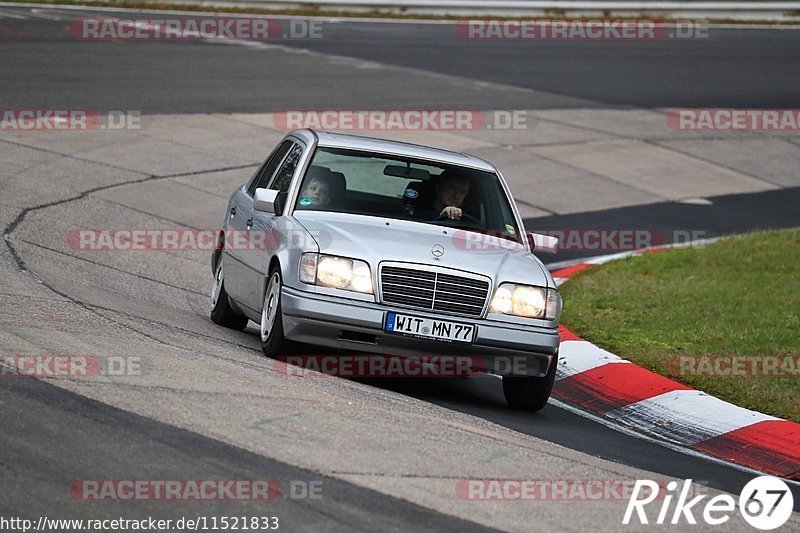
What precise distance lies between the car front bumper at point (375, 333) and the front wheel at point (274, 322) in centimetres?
12

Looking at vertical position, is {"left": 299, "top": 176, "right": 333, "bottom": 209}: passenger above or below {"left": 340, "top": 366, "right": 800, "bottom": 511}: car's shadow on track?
above

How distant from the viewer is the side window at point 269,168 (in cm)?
1029

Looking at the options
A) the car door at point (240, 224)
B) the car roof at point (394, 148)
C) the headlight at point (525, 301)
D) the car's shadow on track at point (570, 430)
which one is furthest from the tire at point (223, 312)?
the headlight at point (525, 301)

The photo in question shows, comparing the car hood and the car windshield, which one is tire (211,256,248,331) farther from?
the car hood

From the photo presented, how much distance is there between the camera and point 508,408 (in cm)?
896

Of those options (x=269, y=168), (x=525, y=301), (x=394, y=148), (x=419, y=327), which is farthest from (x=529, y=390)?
(x=269, y=168)

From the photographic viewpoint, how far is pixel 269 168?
1043 cm

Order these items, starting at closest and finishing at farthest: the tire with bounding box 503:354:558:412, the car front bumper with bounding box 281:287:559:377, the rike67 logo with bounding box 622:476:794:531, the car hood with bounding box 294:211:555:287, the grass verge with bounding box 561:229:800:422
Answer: the rike67 logo with bounding box 622:476:794:531 < the car front bumper with bounding box 281:287:559:377 < the car hood with bounding box 294:211:555:287 < the tire with bounding box 503:354:558:412 < the grass verge with bounding box 561:229:800:422

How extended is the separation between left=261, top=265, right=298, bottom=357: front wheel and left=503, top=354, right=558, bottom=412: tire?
1478 millimetres

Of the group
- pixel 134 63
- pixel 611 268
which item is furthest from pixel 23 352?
pixel 134 63

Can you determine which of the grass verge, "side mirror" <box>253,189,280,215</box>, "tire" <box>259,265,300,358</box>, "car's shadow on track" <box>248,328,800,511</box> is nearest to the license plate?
"car's shadow on track" <box>248,328,800,511</box>

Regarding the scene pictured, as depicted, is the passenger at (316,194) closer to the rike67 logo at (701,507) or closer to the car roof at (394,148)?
the car roof at (394,148)

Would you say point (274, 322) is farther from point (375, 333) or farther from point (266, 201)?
point (266, 201)

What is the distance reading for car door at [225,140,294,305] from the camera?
388 inches
